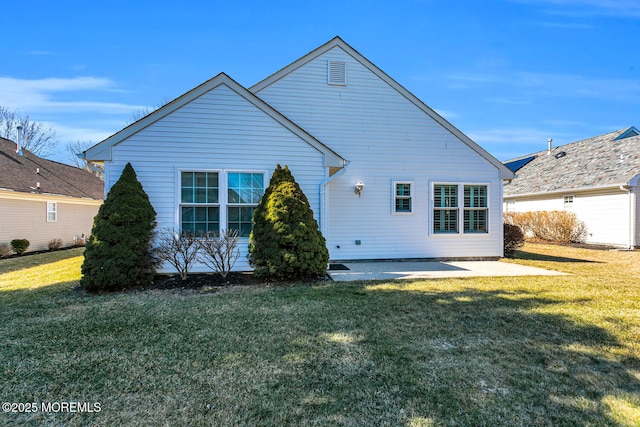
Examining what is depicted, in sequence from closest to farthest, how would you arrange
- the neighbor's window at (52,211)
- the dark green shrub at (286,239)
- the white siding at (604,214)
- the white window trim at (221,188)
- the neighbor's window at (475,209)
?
1. the dark green shrub at (286,239)
2. the white window trim at (221,188)
3. the neighbor's window at (475,209)
4. the white siding at (604,214)
5. the neighbor's window at (52,211)

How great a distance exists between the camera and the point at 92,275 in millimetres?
5984

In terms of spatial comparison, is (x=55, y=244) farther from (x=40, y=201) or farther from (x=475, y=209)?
(x=475, y=209)

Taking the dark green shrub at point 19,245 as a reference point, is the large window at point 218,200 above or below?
above

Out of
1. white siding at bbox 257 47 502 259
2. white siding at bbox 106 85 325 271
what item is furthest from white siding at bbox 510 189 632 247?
white siding at bbox 106 85 325 271

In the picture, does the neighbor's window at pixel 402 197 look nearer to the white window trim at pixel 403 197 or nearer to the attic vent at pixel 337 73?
the white window trim at pixel 403 197

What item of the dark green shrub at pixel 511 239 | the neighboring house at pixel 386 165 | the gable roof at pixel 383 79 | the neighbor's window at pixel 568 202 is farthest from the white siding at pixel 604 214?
the neighboring house at pixel 386 165

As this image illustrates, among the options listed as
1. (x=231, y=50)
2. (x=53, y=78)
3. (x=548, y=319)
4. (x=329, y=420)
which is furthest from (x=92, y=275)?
(x=53, y=78)

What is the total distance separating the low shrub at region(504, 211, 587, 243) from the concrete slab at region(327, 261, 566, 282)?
892 centimetres

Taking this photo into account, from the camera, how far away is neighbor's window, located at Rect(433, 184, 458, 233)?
10219 millimetres

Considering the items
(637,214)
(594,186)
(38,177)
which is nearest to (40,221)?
(38,177)

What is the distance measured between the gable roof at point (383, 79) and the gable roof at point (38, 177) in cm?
1154

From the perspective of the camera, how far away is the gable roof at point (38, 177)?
1340 centimetres

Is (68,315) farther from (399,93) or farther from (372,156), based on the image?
(399,93)

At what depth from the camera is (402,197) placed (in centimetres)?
1004
